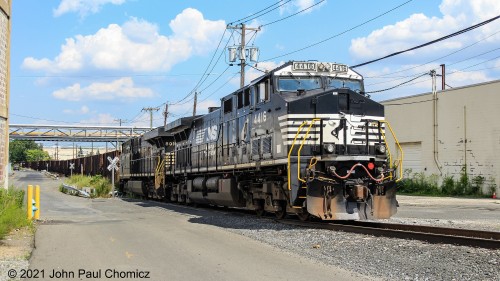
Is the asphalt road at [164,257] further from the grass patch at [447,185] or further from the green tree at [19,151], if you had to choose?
the green tree at [19,151]

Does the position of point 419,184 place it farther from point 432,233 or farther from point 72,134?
point 72,134

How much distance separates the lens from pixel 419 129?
111 feet

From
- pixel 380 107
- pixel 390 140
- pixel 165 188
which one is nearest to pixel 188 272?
pixel 380 107

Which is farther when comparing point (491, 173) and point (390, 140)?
point (390, 140)

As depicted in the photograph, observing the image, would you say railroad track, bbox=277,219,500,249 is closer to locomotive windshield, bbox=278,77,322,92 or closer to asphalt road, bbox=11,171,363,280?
asphalt road, bbox=11,171,363,280

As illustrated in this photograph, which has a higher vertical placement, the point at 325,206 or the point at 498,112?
the point at 498,112

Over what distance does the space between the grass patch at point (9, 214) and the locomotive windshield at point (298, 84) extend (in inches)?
282

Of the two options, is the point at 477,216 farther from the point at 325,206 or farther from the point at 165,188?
the point at 165,188

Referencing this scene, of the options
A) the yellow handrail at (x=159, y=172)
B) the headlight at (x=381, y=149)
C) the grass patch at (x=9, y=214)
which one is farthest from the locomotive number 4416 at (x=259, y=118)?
the yellow handrail at (x=159, y=172)

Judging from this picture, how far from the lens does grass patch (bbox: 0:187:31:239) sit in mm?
10955

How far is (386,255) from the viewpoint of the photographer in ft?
28.4

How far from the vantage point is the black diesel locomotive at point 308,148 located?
39.4ft

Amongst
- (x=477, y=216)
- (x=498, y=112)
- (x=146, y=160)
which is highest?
(x=498, y=112)

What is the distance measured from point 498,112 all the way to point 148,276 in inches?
1038
